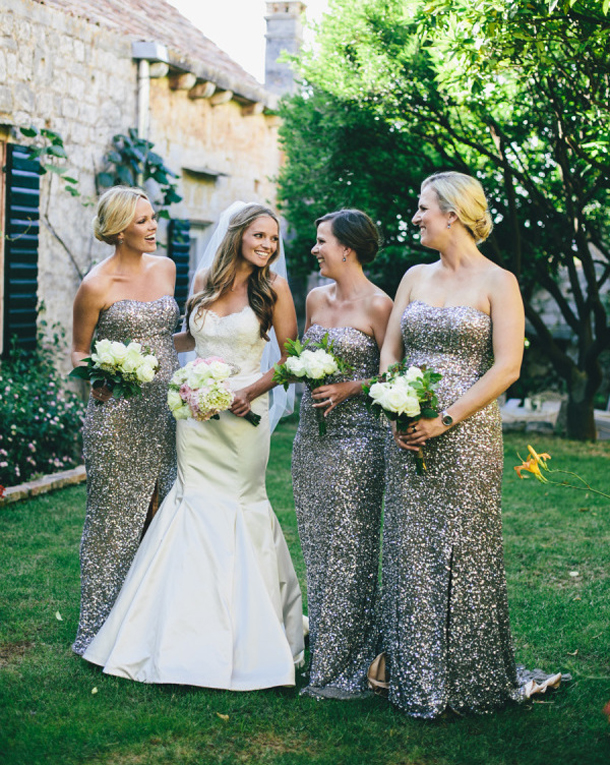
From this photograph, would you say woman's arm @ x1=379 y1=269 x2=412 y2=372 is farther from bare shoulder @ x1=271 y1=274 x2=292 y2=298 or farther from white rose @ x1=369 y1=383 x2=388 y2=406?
bare shoulder @ x1=271 y1=274 x2=292 y2=298

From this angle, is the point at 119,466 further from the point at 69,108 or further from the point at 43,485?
the point at 69,108

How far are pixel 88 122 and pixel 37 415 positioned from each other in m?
3.75

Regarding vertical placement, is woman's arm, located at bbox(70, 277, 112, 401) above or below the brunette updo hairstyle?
below

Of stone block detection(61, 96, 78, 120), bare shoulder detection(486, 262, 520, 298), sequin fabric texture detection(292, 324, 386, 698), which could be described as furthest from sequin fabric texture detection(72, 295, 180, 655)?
stone block detection(61, 96, 78, 120)

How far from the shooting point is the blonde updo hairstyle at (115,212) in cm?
483

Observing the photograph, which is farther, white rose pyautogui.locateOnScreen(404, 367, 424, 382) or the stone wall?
the stone wall

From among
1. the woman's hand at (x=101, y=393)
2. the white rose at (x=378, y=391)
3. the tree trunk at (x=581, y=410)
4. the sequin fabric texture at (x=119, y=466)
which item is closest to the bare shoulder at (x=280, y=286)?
the sequin fabric texture at (x=119, y=466)

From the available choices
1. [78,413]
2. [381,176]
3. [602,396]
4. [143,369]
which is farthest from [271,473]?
[602,396]

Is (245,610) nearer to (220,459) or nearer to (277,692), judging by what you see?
(277,692)

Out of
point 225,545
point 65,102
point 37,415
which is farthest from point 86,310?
point 65,102

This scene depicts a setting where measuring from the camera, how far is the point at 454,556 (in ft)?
13.5

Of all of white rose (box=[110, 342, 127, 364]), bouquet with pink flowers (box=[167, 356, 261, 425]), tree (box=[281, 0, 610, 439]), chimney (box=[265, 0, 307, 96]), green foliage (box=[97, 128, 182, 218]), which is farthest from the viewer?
chimney (box=[265, 0, 307, 96])

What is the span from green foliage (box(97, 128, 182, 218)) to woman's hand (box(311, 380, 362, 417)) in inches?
278

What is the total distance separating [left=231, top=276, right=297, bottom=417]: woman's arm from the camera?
4.75m
